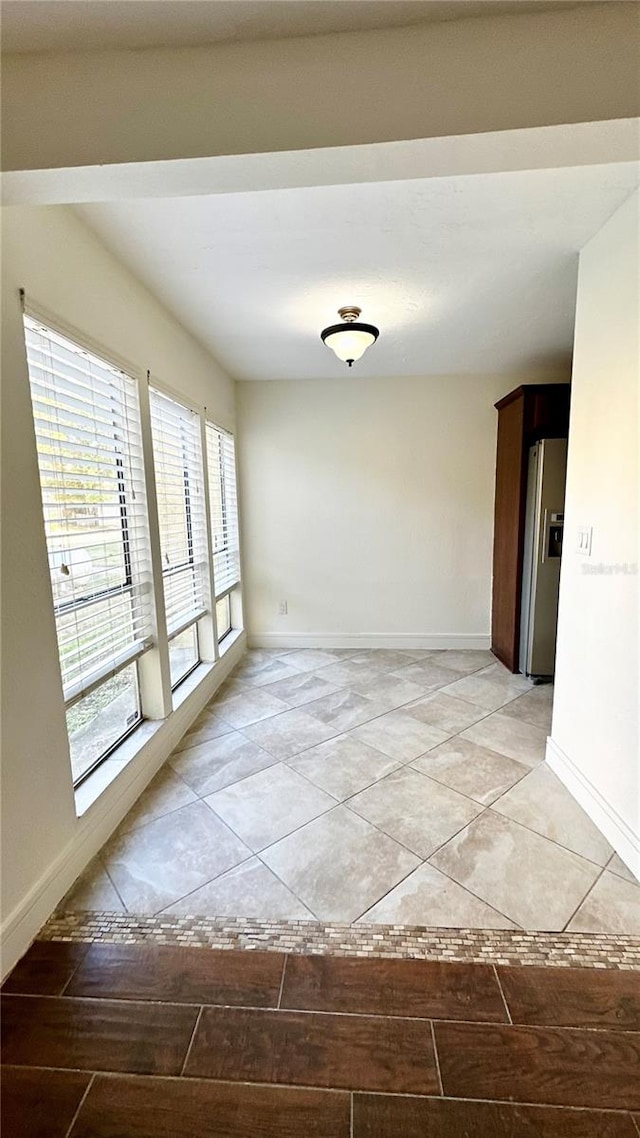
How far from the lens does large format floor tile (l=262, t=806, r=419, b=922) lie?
1.50 m

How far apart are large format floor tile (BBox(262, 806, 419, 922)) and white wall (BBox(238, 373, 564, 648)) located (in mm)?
2461

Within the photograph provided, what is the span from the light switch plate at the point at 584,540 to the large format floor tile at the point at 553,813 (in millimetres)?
1115

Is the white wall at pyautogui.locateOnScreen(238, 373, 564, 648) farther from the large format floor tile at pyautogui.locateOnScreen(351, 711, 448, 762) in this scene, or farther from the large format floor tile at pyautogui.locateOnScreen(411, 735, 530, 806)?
the large format floor tile at pyautogui.locateOnScreen(411, 735, 530, 806)

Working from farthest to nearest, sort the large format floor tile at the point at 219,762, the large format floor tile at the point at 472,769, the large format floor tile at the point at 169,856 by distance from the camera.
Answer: the large format floor tile at the point at 219,762 < the large format floor tile at the point at 472,769 < the large format floor tile at the point at 169,856

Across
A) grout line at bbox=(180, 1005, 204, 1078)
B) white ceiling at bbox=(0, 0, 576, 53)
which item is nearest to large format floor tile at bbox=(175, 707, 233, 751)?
grout line at bbox=(180, 1005, 204, 1078)

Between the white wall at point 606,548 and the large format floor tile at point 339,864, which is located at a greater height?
the white wall at point 606,548

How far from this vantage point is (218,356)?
3293 millimetres

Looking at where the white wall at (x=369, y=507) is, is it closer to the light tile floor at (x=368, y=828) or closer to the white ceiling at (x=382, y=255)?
the white ceiling at (x=382, y=255)

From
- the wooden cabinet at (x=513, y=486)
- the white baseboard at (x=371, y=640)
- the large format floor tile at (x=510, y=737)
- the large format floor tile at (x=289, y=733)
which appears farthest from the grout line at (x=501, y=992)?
the white baseboard at (x=371, y=640)

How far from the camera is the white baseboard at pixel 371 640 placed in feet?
13.6

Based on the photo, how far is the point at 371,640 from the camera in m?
4.22

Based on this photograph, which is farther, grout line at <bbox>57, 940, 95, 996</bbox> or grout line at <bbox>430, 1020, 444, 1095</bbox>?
grout line at <bbox>57, 940, 95, 996</bbox>

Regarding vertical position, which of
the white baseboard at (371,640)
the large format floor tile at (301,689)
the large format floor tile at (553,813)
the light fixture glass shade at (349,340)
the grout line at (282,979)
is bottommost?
the large format floor tile at (553,813)

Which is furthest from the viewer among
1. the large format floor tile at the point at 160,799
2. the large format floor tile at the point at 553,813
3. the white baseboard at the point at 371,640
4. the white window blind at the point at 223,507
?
the white baseboard at the point at 371,640
